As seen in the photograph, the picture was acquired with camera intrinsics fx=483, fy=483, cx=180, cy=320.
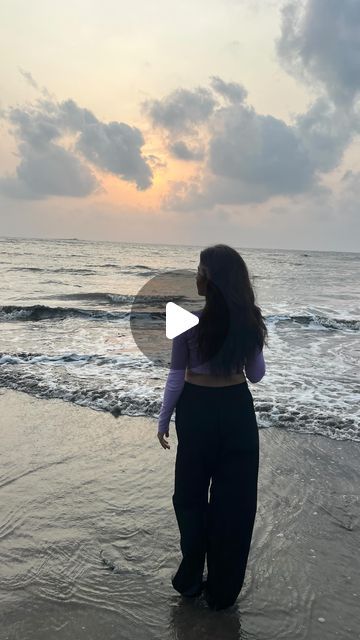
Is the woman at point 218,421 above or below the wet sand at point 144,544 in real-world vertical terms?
above

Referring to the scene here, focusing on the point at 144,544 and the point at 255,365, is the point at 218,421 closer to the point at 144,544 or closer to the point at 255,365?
the point at 255,365

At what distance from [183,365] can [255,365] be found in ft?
1.42

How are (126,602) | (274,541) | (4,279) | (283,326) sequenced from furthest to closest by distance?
(4,279) → (283,326) → (274,541) → (126,602)

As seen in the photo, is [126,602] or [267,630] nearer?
[267,630]

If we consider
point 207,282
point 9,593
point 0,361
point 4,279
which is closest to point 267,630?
point 9,593

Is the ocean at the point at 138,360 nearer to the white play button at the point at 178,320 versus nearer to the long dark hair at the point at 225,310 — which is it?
the long dark hair at the point at 225,310

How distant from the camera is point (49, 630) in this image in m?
2.67

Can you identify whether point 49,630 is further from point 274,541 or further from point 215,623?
point 274,541

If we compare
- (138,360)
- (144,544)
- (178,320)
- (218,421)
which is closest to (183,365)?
(178,320)

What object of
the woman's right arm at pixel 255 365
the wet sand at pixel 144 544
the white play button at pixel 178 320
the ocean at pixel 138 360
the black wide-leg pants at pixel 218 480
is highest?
the white play button at pixel 178 320

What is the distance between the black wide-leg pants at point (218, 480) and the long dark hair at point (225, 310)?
0.22 metres

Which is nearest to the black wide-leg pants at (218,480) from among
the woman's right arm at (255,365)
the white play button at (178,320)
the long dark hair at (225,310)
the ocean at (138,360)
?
the woman's right arm at (255,365)

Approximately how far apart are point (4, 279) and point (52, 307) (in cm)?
1266

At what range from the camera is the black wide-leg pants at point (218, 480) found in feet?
9.01
